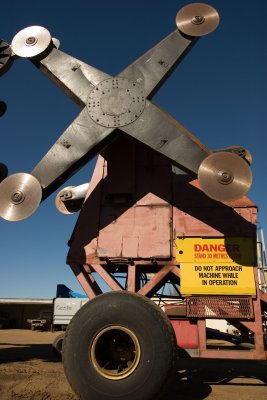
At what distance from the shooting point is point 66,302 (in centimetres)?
2888

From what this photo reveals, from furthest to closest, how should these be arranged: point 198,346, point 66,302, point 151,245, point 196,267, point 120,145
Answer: point 66,302, point 120,145, point 151,245, point 196,267, point 198,346

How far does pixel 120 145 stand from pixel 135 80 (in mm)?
1291

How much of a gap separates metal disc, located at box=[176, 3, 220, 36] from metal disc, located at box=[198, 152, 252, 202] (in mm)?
2883

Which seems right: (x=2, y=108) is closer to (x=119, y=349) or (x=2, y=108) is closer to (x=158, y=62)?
(x=158, y=62)

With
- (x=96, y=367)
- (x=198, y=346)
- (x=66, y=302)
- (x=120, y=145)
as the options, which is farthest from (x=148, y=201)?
(x=66, y=302)

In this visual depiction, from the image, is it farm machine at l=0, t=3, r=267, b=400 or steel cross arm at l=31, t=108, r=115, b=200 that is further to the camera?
steel cross arm at l=31, t=108, r=115, b=200

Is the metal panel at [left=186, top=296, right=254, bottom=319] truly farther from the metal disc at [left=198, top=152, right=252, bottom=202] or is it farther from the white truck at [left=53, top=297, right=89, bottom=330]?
the white truck at [left=53, top=297, right=89, bottom=330]

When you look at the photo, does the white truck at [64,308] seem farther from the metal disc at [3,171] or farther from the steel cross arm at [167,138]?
the steel cross arm at [167,138]

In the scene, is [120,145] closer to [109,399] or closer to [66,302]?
[109,399]

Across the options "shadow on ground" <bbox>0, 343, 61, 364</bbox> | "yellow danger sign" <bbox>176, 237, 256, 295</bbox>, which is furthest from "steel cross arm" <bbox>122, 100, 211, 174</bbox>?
"shadow on ground" <bbox>0, 343, 61, 364</bbox>

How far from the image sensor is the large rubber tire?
412 centimetres

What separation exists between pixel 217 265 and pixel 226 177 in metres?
1.44

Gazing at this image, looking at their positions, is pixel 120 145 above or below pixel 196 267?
above

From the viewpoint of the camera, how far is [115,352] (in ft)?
15.5
